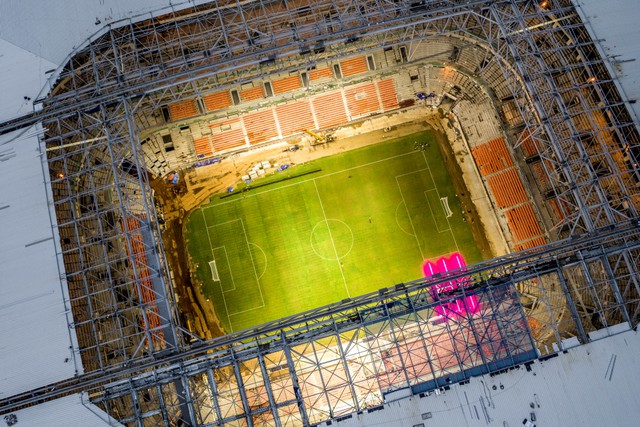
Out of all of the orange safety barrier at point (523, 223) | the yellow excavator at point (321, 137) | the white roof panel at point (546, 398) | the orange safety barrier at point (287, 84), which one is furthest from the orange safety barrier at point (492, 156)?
the white roof panel at point (546, 398)

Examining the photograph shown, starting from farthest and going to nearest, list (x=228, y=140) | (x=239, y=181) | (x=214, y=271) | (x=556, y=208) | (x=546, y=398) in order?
(x=239, y=181), (x=228, y=140), (x=214, y=271), (x=556, y=208), (x=546, y=398)

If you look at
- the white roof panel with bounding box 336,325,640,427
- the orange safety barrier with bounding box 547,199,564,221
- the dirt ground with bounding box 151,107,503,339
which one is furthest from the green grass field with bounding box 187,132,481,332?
the white roof panel with bounding box 336,325,640,427

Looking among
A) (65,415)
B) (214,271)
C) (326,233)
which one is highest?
(326,233)

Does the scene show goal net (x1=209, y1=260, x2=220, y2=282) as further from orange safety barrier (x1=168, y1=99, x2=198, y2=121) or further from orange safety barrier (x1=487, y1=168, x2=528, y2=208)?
orange safety barrier (x1=487, y1=168, x2=528, y2=208)

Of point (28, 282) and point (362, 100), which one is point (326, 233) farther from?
point (28, 282)

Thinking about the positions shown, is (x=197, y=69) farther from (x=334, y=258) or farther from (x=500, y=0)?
(x=500, y=0)

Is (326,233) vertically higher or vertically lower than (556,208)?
higher

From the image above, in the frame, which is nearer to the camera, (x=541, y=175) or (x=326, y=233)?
(x=541, y=175)

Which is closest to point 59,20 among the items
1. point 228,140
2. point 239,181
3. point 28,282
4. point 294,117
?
point 228,140

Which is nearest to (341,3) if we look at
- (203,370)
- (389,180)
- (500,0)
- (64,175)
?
(500,0)
